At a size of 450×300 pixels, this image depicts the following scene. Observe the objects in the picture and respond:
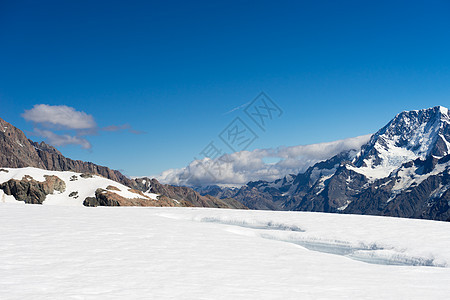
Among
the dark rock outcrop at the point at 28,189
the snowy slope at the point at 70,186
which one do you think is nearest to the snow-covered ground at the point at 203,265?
the snowy slope at the point at 70,186

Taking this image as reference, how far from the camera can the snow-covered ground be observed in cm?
1260

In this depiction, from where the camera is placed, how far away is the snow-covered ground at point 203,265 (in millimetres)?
12602

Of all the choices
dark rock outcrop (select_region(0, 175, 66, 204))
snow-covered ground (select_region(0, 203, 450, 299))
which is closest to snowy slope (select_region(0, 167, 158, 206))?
dark rock outcrop (select_region(0, 175, 66, 204))

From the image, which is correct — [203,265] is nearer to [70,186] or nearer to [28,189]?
[28,189]

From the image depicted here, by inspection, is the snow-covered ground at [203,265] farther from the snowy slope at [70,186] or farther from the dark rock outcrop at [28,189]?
the dark rock outcrop at [28,189]

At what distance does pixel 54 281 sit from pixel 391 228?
32385 mm

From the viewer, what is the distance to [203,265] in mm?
17000

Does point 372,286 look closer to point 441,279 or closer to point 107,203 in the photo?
point 441,279

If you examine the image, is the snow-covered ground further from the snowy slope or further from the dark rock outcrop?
the dark rock outcrop

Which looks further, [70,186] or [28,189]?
[70,186]

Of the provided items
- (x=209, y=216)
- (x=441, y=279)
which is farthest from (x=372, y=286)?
(x=209, y=216)

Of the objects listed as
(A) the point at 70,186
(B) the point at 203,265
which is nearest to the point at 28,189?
(A) the point at 70,186

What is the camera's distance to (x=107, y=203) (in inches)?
5374

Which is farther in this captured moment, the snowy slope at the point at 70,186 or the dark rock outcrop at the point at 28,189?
the snowy slope at the point at 70,186
